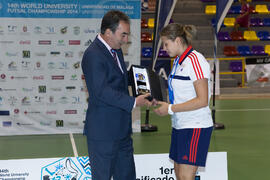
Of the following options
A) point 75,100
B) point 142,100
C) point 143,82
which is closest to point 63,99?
point 75,100

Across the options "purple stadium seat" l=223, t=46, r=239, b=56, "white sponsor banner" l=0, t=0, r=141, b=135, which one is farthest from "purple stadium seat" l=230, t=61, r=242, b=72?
"white sponsor banner" l=0, t=0, r=141, b=135

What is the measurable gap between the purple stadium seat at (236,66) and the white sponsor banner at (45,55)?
25.4 ft

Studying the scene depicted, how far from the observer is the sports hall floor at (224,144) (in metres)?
6.04

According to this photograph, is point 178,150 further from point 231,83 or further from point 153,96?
point 231,83

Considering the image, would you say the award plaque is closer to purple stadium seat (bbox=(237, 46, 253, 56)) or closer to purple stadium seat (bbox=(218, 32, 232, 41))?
purple stadium seat (bbox=(237, 46, 253, 56))

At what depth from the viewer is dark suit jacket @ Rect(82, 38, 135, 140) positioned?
325cm

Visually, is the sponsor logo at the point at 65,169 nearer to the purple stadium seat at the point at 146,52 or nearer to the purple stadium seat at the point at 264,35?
the purple stadium seat at the point at 146,52

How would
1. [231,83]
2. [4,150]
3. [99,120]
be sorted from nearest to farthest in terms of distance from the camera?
1. [99,120]
2. [4,150]
3. [231,83]

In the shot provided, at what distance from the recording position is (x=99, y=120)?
11.2 feet

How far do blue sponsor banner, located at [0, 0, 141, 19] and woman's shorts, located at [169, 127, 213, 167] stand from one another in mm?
5019

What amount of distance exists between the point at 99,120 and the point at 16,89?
511 centimetres

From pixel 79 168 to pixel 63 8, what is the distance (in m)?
4.61

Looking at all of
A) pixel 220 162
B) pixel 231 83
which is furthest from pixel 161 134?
pixel 231 83

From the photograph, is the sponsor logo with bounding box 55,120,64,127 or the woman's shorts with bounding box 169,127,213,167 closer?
the woman's shorts with bounding box 169,127,213,167
